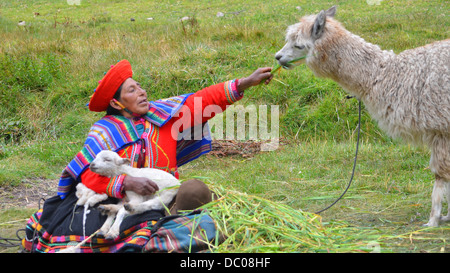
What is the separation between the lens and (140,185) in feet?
10.9

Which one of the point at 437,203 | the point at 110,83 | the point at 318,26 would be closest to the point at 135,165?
the point at 110,83

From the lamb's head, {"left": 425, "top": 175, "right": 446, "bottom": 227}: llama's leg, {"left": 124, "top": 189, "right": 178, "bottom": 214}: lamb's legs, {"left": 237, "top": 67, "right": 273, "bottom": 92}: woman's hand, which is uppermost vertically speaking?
{"left": 237, "top": 67, "right": 273, "bottom": 92}: woman's hand

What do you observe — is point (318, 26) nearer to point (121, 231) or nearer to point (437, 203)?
point (437, 203)

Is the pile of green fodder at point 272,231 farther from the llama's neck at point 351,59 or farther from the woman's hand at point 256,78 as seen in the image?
the llama's neck at point 351,59

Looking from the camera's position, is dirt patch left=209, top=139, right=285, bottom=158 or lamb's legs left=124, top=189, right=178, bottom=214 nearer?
lamb's legs left=124, top=189, right=178, bottom=214

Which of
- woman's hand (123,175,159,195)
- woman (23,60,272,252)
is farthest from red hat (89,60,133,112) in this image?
woman's hand (123,175,159,195)

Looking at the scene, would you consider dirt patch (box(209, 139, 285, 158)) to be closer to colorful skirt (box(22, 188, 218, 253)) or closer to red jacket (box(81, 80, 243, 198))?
red jacket (box(81, 80, 243, 198))

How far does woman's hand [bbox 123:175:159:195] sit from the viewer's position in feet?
10.8

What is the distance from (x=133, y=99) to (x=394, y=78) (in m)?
1.98

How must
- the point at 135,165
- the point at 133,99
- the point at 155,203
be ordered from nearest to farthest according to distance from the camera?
the point at 155,203 < the point at 135,165 < the point at 133,99

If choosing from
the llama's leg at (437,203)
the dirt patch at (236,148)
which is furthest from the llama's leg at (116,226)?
the dirt patch at (236,148)

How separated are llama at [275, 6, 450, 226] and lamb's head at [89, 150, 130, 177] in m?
1.54
